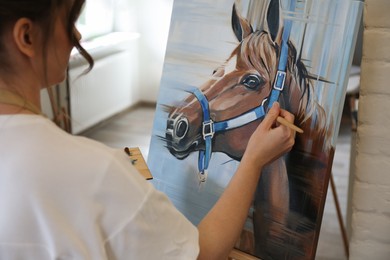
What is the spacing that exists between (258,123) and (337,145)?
95.5 inches

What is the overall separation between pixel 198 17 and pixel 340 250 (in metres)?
1.45

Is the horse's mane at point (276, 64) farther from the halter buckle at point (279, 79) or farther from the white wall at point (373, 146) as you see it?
the white wall at point (373, 146)

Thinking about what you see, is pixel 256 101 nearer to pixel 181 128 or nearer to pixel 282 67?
pixel 282 67

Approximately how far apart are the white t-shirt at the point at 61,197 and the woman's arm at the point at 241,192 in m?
0.19

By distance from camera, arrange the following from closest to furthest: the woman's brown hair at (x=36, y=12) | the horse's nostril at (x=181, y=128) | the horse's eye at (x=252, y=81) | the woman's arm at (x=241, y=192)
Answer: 1. the woman's brown hair at (x=36, y=12)
2. the woman's arm at (x=241, y=192)
3. the horse's eye at (x=252, y=81)
4. the horse's nostril at (x=181, y=128)

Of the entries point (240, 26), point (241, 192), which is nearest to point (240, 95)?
point (240, 26)

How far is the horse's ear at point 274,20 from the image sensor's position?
3.23 feet

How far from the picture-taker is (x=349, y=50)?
2.96 ft

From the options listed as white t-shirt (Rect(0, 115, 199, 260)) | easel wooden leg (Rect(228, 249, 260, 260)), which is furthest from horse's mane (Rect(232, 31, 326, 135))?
white t-shirt (Rect(0, 115, 199, 260))

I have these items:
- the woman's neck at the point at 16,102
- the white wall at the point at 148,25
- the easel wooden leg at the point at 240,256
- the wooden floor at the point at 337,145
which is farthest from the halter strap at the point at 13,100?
the white wall at the point at 148,25

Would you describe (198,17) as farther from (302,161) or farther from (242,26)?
(302,161)

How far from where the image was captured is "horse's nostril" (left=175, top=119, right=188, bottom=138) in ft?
3.82

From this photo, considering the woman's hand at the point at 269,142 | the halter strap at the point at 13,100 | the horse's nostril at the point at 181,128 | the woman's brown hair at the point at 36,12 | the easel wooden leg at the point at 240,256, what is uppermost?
the woman's brown hair at the point at 36,12

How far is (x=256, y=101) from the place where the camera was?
40.7 inches
